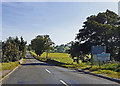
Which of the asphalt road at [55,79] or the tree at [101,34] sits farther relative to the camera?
the tree at [101,34]

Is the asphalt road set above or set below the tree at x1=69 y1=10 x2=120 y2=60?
below

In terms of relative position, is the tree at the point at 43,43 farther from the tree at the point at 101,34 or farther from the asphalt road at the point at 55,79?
the asphalt road at the point at 55,79

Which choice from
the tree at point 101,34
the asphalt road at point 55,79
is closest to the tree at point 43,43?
the tree at point 101,34

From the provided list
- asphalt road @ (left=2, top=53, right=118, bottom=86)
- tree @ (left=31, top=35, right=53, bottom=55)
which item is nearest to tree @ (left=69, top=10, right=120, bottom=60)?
asphalt road @ (left=2, top=53, right=118, bottom=86)

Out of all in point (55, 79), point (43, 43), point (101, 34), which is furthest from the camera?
point (43, 43)

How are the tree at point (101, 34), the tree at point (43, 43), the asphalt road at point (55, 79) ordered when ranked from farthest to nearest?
the tree at point (43, 43)
the tree at point (101, 34)
the asphalt road at point (55, 79)

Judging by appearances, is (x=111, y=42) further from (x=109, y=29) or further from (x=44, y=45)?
(x=44, y=45)

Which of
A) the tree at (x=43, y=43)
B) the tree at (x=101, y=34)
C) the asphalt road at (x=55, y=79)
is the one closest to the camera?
the asphalt road at (x=55, y=79)

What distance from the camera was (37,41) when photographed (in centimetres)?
8912

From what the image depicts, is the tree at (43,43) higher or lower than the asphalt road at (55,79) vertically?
higher

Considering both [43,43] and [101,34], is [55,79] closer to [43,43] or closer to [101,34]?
[101,34]

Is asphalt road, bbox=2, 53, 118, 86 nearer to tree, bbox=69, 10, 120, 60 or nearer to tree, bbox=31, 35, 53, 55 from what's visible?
tree, bbox=69, 10, 120, 60

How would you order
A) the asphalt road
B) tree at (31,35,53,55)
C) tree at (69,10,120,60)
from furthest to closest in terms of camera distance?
tree at (31,35,53,55), tree at (69,10,120,60), the asphalt road

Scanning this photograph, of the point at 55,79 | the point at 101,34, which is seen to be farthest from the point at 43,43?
the point at 55,79
